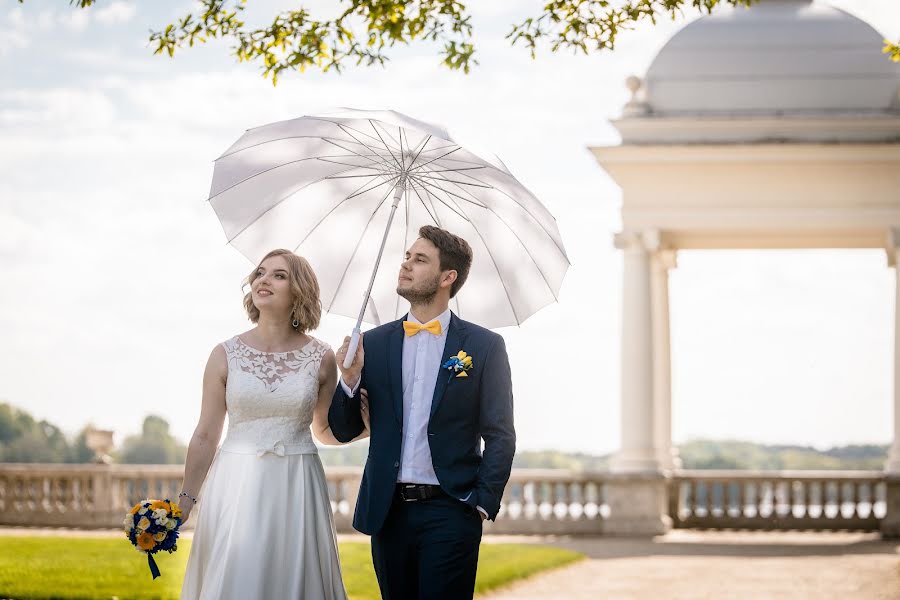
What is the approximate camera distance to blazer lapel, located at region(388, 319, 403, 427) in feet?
23.9

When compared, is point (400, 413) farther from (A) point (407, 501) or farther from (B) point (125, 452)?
(B) point (125, 452)

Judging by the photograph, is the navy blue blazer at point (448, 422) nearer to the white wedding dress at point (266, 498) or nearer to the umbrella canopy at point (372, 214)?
the white wedding dress at point (266, 498)

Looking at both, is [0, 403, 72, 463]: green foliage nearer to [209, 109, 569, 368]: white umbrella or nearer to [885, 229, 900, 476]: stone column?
[885, 229, 900, 476]: stone column

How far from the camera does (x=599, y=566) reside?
1869 cm

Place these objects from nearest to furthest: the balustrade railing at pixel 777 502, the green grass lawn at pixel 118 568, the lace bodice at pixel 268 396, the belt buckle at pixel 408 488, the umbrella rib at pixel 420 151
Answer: the belt buckle at pixel 408 488
the lace bodice at pixel 268 396
the umbrella rib at pixel 420 151
the green grass lawn at pixel 118 568
the balustrade railing at pixel 777 502

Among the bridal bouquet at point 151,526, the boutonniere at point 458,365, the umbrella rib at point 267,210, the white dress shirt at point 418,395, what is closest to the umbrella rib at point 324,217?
the umbrella rib at point 267,210

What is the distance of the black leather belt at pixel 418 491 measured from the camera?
715 cm

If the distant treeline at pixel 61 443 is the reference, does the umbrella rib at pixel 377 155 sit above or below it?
above

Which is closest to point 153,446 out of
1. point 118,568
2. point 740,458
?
point 740,458

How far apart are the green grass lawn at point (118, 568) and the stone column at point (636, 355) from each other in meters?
4.73

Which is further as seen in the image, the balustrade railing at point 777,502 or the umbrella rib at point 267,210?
the balustrade railing at point 777,502

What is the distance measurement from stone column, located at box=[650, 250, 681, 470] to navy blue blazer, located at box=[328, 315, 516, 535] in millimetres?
19792

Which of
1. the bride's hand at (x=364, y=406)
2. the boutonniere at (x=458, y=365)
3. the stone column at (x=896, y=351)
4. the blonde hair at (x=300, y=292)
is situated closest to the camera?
the boutonniere at (x=458, y=365)

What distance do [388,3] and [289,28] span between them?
124cm
